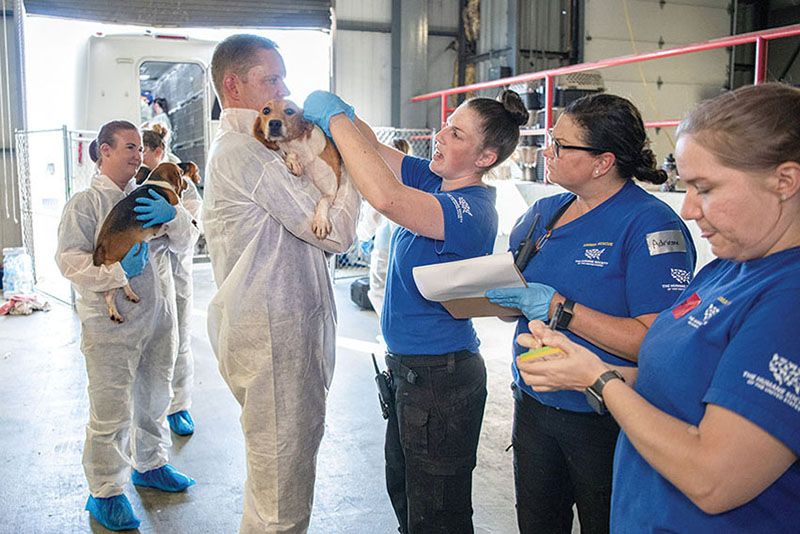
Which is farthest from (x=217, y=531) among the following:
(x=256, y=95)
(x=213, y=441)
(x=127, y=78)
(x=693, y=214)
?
(x=127, y=78)

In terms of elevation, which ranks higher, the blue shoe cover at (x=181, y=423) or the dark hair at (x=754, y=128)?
the dark hair at (x=754, y=128)

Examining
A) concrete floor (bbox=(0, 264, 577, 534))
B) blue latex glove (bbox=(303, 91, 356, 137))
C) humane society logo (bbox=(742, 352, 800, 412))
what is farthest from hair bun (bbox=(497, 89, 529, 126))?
concrete floor (bbox=(0, 264, 577, 534))

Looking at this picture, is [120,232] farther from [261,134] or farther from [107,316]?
[261,134]

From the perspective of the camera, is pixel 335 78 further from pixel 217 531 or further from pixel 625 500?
pixel 625 500

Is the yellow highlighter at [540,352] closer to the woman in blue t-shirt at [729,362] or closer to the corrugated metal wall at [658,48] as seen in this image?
the woman in blue t-shirt at [729,362]

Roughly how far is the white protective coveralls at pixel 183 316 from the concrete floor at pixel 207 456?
8.8 inches

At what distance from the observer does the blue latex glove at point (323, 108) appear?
1918 mm

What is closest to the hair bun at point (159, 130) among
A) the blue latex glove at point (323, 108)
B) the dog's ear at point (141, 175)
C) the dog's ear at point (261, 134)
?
the dog's ear at point (141, 175)

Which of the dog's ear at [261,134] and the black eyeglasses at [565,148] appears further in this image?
the dog's ear at [261,134]

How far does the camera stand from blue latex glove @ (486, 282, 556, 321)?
1.79 metres

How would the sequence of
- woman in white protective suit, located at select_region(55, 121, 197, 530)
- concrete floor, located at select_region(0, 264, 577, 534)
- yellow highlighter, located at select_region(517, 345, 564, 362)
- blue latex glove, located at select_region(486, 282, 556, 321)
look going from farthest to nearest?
concrete floor, located at select_region(0, 264, 577, 534), woman in white protective suit, located at select_region(55, 121, 197, 530), blue latex glove, located at select_region(486, 282, 556, 321), yellow highlighter, located at select_region(517, 345, 564, 362)

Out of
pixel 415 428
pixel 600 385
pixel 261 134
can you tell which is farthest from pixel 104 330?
pixel 600 385

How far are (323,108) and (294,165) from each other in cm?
23

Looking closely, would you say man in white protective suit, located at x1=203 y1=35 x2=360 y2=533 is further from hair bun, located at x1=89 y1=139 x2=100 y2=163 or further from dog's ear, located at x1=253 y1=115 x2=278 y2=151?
hair bun, located at x1=89 y1=139 x2=100 y2=163
